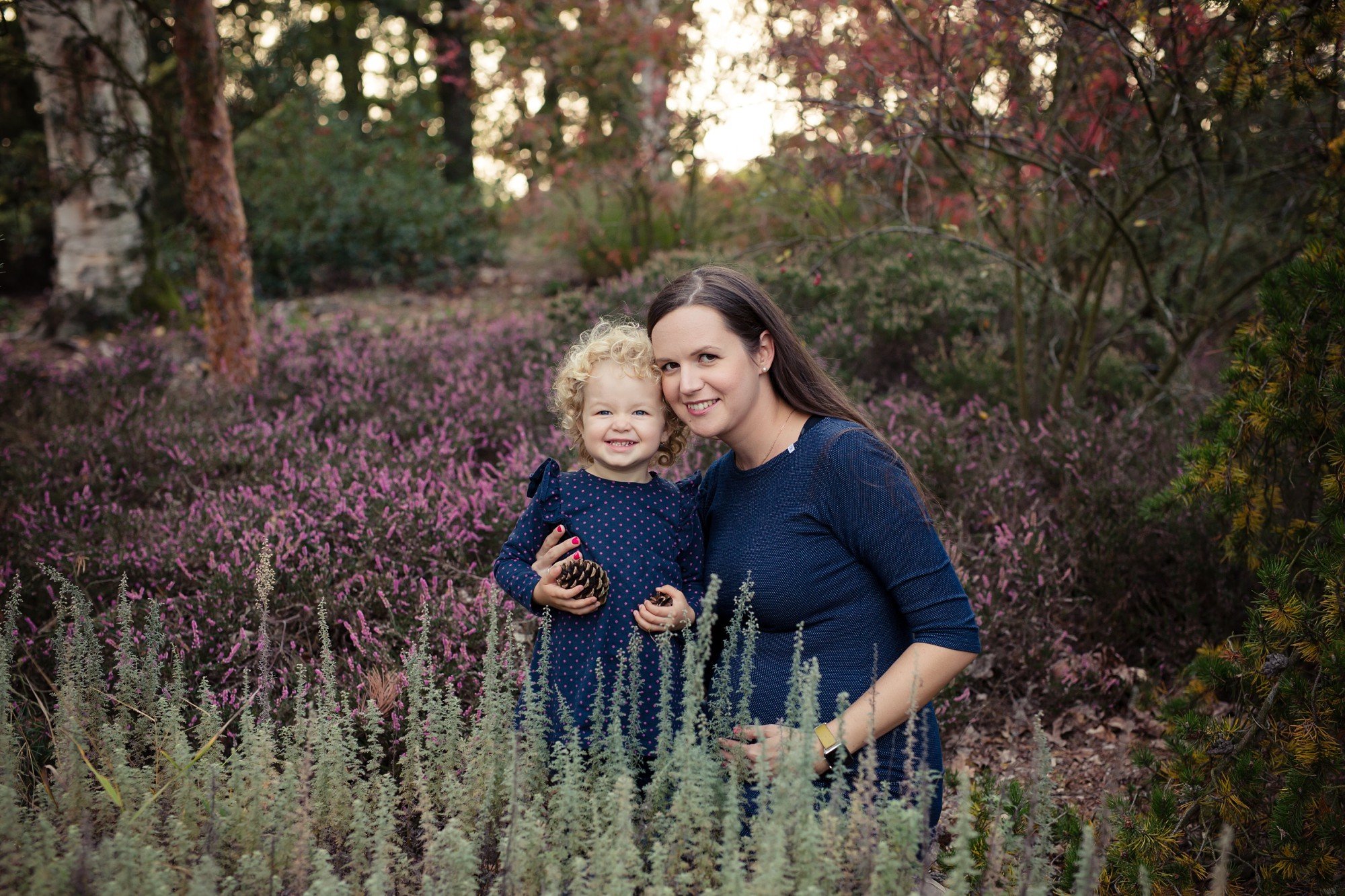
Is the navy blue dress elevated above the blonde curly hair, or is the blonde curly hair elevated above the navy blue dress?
the blonde curly hair

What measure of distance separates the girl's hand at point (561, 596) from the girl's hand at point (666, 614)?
119 millimetres

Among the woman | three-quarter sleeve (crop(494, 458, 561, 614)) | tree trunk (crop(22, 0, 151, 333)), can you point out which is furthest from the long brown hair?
tree trunk (crop(22, 0, 151, 333))

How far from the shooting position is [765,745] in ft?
6.37

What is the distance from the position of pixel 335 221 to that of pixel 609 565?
10.1 metres

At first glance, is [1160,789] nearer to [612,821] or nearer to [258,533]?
[612,821]

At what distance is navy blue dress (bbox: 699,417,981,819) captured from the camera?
2.26 metres

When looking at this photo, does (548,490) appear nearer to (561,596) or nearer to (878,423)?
(561,596)

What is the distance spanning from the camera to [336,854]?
7.20 ft

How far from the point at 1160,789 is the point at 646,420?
1.64 meters

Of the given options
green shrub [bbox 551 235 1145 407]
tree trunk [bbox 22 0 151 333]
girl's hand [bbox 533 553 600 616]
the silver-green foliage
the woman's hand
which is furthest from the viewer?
tree trunk [bbox 22 0 151 333]

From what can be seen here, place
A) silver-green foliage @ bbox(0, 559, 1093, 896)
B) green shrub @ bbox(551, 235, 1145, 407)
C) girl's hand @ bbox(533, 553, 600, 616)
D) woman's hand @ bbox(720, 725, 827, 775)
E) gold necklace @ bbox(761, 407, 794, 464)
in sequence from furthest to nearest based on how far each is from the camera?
green shrub @ bbox(551, 235, 1145, 407) → gold necklace @ bbox(761, 407, 794, 464) → girl's hand @ bbox(533, 553, 600, 616) → woman's hand @ bbox(720, 725, 827, 775) → silver-green foliage @ bbox(0, 559, 1093, 896)

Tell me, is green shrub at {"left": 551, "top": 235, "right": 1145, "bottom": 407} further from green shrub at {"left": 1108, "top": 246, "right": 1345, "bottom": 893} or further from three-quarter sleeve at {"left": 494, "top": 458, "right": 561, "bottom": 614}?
three-quarter sleeve at {"left": 494, "top": 458, "right": 561, "bottom": 614}

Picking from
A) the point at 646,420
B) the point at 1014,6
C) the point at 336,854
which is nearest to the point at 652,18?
the point at 1014,6

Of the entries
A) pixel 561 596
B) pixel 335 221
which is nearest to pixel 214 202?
pixel 561 596
